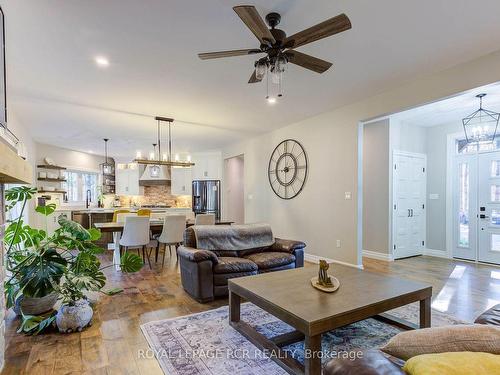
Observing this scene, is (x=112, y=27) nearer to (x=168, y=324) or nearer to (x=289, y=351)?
(x=168, y=324)

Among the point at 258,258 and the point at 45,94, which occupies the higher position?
the point at 45,94

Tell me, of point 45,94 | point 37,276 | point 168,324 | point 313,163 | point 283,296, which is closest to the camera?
point 283,296

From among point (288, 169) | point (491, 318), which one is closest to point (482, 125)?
point (288, 169)

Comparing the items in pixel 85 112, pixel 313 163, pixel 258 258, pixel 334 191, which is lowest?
pixel 258 258

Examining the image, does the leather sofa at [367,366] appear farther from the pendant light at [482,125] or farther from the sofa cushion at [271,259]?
the pendant light at [482,125]

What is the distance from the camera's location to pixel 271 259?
3.72m

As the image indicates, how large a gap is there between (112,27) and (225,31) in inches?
39.2

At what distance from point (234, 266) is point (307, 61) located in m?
2.32

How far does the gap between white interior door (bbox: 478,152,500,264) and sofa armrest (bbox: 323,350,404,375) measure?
577 cm

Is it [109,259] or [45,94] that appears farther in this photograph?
[109,259]

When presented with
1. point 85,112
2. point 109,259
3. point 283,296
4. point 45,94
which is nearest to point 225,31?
point 283,296

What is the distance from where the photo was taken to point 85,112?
5012 millimetres

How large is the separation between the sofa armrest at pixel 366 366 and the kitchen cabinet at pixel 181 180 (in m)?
8.91

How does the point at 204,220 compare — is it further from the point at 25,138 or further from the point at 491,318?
the point at 491,318
